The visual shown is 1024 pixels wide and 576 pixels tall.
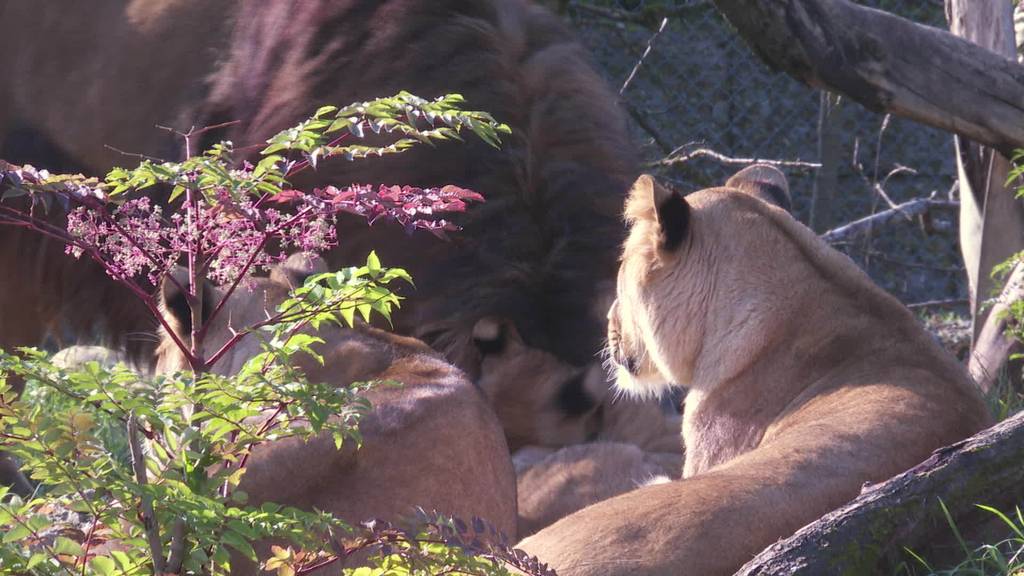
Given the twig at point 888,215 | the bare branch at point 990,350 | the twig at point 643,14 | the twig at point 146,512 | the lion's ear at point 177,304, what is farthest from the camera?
the twig at point 643,14

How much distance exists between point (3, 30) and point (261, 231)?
10.3 feet

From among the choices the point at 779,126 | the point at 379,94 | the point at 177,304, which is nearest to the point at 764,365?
the point at 177,304

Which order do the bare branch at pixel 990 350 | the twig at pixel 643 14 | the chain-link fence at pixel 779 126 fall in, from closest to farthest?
the bare branch at pixel 990 350, the twig at pixel 643 14, the chain-link fence at pixel 779 126

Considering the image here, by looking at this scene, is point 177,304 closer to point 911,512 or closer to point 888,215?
point 911,512

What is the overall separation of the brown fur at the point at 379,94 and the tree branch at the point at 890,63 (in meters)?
0.62

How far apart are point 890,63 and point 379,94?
1.73m

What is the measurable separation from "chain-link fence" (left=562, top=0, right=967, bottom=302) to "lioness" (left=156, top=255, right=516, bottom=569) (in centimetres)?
476

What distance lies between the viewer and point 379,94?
13.5 feet

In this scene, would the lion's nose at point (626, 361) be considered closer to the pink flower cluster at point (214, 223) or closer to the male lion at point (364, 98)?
the male lion at point (364, 98)

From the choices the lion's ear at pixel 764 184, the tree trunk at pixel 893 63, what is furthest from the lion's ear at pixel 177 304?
the tree trunk at pixel 893 63

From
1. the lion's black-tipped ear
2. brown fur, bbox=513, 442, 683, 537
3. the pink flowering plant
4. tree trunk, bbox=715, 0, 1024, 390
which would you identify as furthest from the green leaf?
tree trunk, bbox=715, 0, 1024, 390

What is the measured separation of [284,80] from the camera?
4.25m

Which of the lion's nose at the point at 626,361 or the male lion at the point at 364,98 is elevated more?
the male lion at the point at 364,98

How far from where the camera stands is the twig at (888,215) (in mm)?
6691
